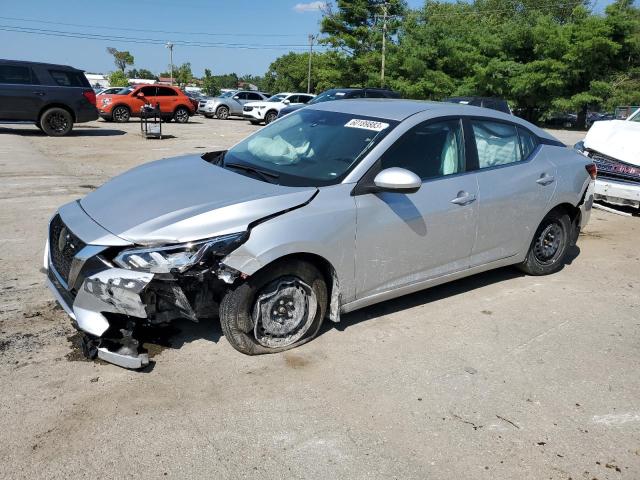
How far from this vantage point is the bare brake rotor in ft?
12.1

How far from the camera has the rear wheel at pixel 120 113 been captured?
2372cm

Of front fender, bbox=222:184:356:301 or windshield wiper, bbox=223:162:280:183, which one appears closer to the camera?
front fender, bbox=222:184:356:301

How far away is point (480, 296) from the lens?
202 inches

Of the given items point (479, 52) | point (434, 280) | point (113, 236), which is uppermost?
point (479, 52)

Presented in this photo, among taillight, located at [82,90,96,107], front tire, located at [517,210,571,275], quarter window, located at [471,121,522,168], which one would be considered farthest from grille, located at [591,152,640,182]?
taillight, located at [82,90,96,107]

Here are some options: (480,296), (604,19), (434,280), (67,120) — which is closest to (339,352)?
(434,280)

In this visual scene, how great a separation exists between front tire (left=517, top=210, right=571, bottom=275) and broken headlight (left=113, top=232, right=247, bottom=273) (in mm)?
3389

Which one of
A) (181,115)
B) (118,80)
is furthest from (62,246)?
(118,80)

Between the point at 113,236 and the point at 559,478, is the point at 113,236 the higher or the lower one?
the higher one

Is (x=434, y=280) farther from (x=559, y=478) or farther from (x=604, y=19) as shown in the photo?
(x=604, y=19)

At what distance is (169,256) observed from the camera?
3379 millimetres

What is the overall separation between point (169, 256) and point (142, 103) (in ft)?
74.4

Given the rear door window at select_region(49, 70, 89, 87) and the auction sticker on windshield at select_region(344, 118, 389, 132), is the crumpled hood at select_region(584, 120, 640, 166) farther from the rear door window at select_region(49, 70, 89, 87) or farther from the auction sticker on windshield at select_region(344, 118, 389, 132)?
the rear door window at select_region(49, 70, 89, 87)

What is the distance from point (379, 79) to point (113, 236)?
3907cm
